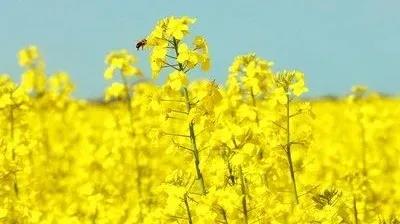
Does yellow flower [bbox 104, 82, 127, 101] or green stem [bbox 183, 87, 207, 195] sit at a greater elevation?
yellow flower [bbox 104, 82, 127, 101]

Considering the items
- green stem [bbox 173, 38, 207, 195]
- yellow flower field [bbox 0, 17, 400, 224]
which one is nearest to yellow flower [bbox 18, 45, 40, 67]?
yellow flower field [bbox 0, 17, 400, 224]

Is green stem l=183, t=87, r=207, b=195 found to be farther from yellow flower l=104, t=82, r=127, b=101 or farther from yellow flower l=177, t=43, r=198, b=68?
yellow flower l=104, t=82, r=127, b=101

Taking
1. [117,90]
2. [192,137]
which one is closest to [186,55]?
[192,137]

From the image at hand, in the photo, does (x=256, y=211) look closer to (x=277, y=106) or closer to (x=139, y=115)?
(x=277, y=106)

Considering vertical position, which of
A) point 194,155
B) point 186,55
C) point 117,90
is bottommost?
point 194,155

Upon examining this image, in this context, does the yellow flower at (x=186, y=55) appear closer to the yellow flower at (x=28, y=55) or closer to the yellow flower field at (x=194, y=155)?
the yellow flower field at (x=194, y=155)

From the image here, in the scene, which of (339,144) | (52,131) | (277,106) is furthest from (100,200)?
(52,131)

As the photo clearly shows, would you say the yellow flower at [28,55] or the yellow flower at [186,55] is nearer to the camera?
the yellow flower at [186,55]

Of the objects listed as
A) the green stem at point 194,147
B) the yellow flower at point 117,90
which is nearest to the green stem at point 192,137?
the green stem at point 194,147

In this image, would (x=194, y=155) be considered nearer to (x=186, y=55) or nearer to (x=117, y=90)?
(x=186, y=55)
